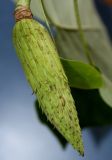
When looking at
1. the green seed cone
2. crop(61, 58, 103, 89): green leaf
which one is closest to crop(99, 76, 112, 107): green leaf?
crop(61, 58, 103, 89): green leaf

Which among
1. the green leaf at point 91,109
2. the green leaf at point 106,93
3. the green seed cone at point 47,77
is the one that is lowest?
the green leaf at point 91,109

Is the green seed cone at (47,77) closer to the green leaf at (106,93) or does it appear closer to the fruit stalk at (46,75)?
the fruit stalk at (46,75)

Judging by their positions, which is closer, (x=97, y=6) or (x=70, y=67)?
(x=70, y=67)

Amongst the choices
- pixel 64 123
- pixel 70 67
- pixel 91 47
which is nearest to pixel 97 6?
pixel 91 47

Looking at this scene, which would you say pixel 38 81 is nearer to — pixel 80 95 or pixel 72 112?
pixel 72 112

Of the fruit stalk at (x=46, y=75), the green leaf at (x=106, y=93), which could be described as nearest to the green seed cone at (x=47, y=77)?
the fruit stalk at (x=46, y=75)

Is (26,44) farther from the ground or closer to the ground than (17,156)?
farther from the ground

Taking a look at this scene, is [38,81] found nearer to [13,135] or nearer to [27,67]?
[27,67]
